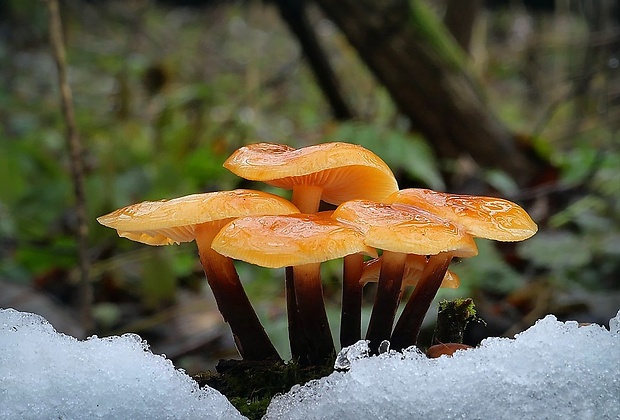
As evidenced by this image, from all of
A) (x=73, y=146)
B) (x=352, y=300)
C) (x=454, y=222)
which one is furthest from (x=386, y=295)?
(x=73, y=146)

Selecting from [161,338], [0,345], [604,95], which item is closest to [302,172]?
[0,345]

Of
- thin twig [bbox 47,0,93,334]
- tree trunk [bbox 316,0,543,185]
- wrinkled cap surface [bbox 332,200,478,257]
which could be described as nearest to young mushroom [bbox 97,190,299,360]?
wrinkled cap surface [bbox 332,200,478,257]

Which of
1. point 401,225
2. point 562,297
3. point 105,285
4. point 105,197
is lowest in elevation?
point 105,285

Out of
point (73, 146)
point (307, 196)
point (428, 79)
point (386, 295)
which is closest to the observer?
point (386, 295)

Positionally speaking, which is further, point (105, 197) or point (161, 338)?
point (161, 338)

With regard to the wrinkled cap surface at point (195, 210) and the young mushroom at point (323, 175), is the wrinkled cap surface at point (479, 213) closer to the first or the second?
the young mushroom at point (323, 175)

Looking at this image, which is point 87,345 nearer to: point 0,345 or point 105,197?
point 0,345

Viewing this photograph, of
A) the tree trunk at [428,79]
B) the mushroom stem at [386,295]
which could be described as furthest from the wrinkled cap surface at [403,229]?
the tree trunk at [428,79]

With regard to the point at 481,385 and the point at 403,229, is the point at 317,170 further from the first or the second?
the point at 481,385
